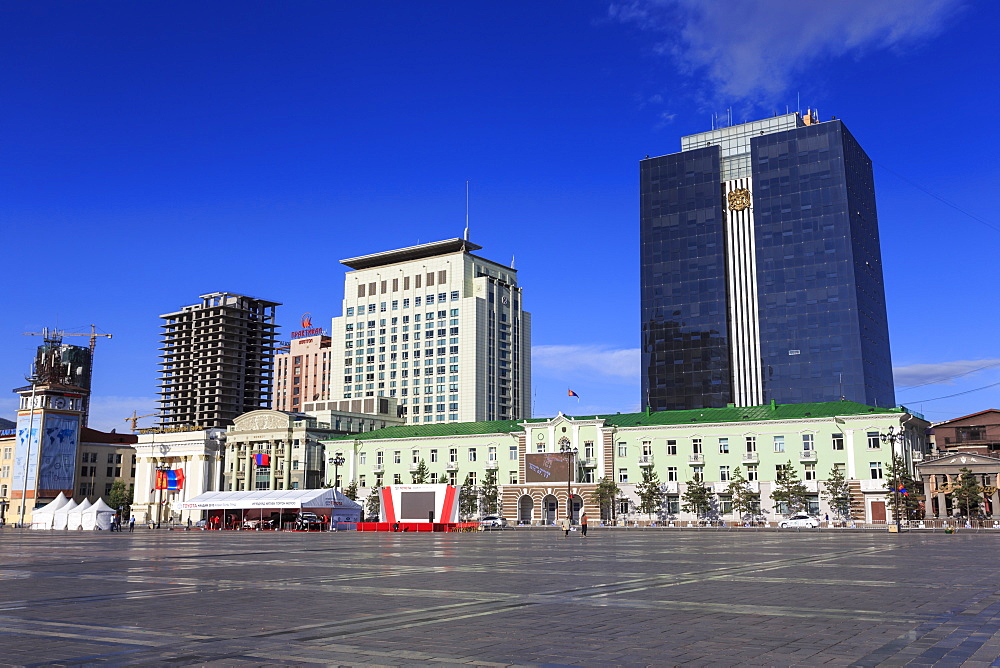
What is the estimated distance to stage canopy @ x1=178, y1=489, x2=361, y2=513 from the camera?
297ft

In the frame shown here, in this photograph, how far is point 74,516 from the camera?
9475 cm

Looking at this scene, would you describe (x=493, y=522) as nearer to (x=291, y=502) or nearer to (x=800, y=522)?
(x=291, y=502)

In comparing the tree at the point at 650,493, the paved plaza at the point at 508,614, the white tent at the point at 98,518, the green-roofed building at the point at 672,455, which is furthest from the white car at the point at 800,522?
the white tent at the point at 98,518

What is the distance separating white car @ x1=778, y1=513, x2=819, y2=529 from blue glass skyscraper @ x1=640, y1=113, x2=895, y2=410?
75197 mm

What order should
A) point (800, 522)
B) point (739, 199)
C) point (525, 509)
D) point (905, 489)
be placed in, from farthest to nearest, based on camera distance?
point (739, 199) < point (525, 509) < point (800, 522) < point (905, 489)

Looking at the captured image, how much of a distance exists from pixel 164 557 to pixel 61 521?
67.0 meters

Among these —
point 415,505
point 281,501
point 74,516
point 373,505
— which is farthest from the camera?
point 373,505

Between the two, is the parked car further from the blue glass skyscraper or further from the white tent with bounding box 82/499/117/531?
the blue glass skyscraper

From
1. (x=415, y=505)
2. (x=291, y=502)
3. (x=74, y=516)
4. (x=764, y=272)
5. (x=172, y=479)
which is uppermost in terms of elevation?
(x=764, y=272)

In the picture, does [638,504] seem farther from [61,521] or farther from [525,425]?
[61,521]

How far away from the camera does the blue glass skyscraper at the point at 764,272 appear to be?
164 m

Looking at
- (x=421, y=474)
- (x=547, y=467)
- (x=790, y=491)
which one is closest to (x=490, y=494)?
Result: (x=547, y=467)

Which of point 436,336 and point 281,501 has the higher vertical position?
point 436,336

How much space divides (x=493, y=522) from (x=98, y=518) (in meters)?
42.3
